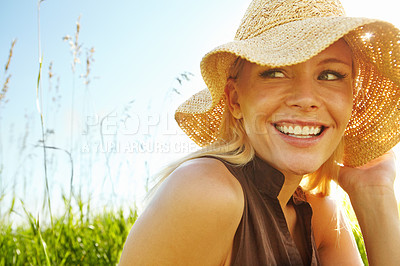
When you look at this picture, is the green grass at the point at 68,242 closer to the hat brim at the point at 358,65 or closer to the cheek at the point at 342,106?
the hat brim at the point at 358,65

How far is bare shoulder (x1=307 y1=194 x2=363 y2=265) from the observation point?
2.37m

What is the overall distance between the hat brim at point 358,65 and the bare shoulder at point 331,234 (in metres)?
0.34

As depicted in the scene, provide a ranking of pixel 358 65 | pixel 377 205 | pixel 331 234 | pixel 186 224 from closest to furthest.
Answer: pixel 186 224
pixel 358 65
pixel 377 205
pixel 331 234

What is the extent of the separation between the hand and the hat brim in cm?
7

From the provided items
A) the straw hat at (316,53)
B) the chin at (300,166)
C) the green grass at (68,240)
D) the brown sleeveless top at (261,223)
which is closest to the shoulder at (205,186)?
the brown sleeveless top at (261,223)

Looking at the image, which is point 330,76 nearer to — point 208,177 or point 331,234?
point 208,177

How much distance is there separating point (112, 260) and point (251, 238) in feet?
5.18

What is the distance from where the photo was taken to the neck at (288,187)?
201 cm

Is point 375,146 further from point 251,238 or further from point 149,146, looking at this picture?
point 149,146

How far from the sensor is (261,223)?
166cm

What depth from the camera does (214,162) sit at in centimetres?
163

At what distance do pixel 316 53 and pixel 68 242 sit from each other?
2.35 m

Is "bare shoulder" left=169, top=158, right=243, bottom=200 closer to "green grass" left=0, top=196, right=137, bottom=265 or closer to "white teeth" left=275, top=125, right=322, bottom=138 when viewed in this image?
"white teeth" left=275, top=125, right=322, bottom=138

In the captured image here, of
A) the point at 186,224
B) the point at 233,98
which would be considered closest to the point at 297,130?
the point at 233,98
